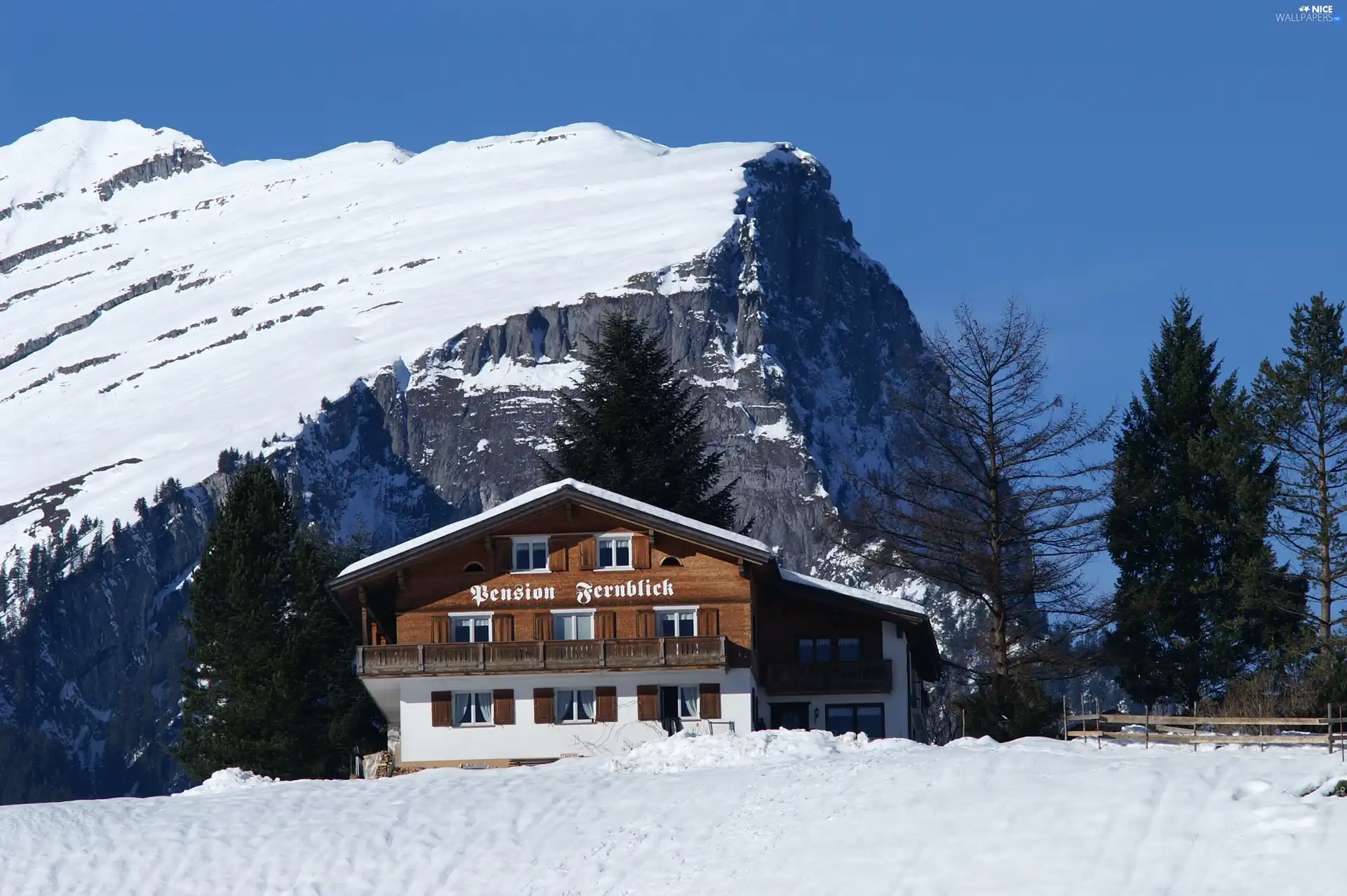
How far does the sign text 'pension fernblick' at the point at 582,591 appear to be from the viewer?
61812 mm

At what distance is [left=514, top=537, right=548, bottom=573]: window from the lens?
6209 centimetres

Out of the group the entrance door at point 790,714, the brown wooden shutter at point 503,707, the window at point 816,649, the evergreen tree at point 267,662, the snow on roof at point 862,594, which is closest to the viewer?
the brown wooden shutter at point 503,707

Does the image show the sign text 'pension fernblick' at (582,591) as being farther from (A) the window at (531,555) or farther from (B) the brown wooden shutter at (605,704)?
(B) the brown wooden shutter at (605,704)

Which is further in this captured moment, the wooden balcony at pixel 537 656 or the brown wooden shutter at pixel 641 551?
the brown wooden shutter at pixel 641 551

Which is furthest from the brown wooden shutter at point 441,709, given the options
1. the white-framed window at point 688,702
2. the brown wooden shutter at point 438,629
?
the white-framed window at point 688,702

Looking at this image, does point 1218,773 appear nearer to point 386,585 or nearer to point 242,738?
point 386,585

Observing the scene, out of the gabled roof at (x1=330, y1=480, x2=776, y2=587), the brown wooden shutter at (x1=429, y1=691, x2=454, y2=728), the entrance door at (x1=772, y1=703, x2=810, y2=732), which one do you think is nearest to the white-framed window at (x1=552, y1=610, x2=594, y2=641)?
the gabled roof at (x1=330, y1=480, x2=776, y2=587)

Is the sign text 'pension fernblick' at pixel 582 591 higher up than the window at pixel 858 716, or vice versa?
the sign text 'pension fernblick' at pixel 582 591

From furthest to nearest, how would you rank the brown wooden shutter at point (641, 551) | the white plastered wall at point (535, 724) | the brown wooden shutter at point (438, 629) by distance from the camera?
1. the brown wooden shutter at point (641, 551)
2. the brown wooden shutter at point (438, 629)
3. the white plastered wall at point (535, 724)

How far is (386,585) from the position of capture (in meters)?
62.8

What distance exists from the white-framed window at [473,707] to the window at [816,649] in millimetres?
10457

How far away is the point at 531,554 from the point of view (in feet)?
204

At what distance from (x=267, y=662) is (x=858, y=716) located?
21956 millimetres

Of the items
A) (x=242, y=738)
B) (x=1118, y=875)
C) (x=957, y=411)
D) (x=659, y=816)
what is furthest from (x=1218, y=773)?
(x=242, y=738)
